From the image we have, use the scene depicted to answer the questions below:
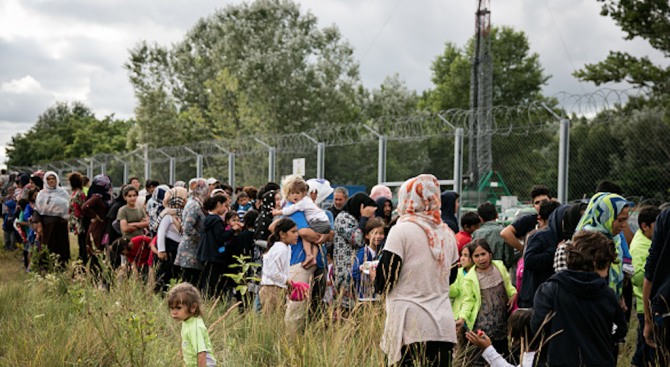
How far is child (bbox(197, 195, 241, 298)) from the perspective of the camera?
256 inches


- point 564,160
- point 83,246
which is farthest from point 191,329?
point 83,246

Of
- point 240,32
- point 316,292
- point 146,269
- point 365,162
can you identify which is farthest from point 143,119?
point 316,292

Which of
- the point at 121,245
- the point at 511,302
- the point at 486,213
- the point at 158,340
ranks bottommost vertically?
A: the point at 158,340

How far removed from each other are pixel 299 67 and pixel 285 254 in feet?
98.1

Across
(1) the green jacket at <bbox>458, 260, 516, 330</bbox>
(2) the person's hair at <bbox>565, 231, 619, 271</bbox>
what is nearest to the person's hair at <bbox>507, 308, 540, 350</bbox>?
(2) the person's hair at <bbox>565, 231, 619, 271</bbox>

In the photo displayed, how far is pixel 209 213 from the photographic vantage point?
6.74 meters

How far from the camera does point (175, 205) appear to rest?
283 inches

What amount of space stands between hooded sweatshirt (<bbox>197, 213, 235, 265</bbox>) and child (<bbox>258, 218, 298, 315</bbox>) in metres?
1.25

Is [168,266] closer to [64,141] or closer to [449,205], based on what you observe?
[449,205]

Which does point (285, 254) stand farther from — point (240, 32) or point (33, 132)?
point (33, 132)

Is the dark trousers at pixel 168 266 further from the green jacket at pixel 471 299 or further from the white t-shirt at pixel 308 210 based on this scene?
the green jacket at pixel 471 299

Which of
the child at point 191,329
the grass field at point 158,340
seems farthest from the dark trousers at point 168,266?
the child at point 191,329

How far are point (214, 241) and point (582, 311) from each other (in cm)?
419

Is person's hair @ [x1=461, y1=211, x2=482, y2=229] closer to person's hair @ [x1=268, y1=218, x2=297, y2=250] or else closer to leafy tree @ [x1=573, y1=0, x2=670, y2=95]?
person's hair @ [x1=268, y1=218, x2=297, y2=250]
